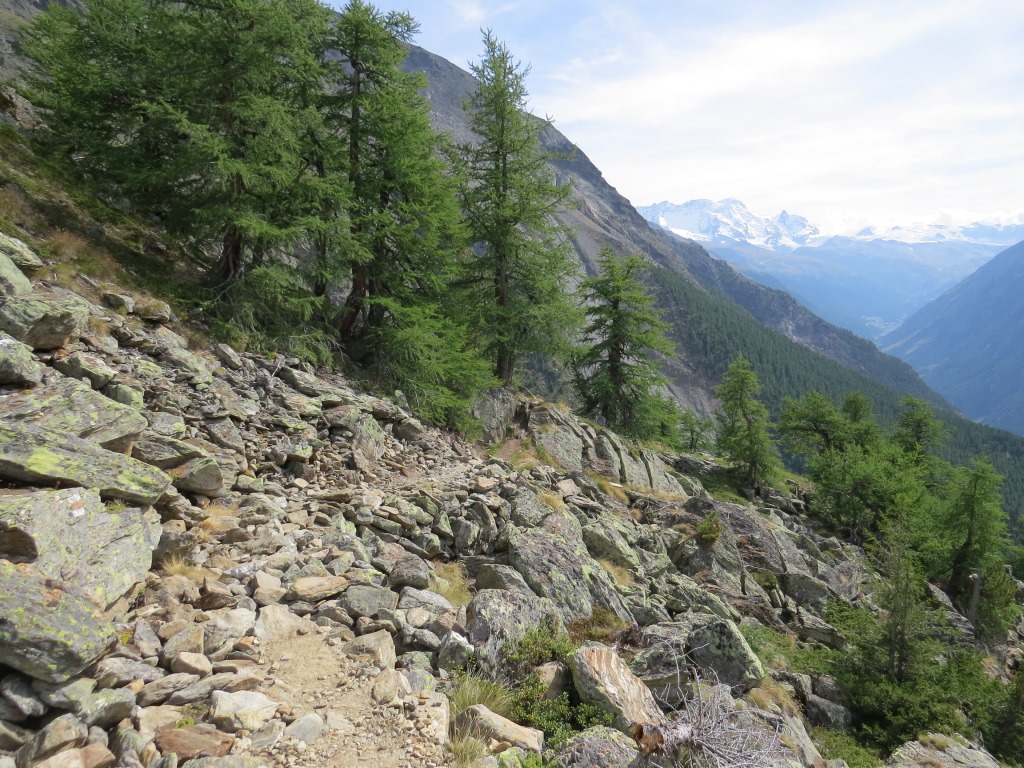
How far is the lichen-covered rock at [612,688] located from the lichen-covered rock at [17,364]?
345 inches

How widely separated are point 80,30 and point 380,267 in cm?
1242

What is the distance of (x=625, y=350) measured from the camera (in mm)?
29172

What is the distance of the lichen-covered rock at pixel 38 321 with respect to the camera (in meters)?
7.79

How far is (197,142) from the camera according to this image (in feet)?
40.5

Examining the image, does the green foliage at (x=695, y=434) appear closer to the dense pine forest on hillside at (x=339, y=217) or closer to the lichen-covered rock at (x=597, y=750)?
the dense pine forest on hillside at (x=339, y=217)

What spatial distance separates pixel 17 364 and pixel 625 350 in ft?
85.0

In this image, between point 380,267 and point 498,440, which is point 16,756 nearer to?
point 380,267

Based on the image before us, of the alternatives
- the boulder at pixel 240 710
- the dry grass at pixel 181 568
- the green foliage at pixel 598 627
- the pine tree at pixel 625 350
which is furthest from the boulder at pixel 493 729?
the pine tree at pixel 625 350

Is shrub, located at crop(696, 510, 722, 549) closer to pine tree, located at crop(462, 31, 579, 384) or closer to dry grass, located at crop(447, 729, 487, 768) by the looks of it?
pine tree, located at crop(462, 31, 579, 384)

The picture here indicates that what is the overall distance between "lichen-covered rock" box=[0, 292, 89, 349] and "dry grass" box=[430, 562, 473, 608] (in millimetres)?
7504

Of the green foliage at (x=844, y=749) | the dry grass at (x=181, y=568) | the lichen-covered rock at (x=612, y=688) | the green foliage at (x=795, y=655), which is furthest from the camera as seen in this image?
the green foliage at (x=795, y=655)

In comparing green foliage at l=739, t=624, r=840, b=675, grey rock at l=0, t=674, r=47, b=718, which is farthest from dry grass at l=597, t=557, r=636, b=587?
grey rock at l=0, t=674, r=47, b=718

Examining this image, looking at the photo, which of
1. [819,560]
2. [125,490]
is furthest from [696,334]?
[125,490]

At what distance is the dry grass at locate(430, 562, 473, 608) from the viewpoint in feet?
27.9
